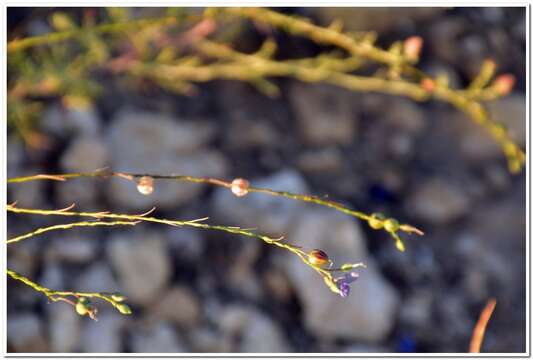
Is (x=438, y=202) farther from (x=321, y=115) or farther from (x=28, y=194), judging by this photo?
(x=28, y=194)

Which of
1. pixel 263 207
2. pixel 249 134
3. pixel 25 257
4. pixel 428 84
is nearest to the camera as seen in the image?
pixel 428 84

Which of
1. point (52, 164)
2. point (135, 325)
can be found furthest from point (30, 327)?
point (52, 164)

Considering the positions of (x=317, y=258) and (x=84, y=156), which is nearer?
(x=317, y=258)

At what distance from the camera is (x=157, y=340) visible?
234 centimetres

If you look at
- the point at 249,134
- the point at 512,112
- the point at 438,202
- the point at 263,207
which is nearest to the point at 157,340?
the point at 263,207

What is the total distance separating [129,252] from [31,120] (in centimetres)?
54

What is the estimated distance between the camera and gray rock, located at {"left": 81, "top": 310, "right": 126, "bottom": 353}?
2.30 m

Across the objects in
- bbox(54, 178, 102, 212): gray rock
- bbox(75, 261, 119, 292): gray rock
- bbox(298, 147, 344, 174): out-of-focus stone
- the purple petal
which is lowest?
the purple petal

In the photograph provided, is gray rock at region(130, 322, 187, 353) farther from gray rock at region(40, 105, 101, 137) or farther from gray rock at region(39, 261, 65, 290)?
gray rock at region(40, 105, 101, 137)

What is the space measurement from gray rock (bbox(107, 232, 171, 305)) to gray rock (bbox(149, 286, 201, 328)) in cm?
3

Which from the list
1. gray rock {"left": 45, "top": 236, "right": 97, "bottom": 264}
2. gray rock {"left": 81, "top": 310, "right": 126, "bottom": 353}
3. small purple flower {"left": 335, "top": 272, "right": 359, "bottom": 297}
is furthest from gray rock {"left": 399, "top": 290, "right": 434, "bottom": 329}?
small purple flower {"left": 335, "top": 272, "right": 359, "bottom": 297}

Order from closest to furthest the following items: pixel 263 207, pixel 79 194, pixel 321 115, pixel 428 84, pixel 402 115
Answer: pixel 428 84 → pixel 79 194 → pixel 263 207 → pixel 321 115 → pixel 402 115

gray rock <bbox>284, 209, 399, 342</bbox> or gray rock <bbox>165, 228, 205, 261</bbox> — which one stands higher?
gray rock <bbox>165, 228, 205, 261</bbox>

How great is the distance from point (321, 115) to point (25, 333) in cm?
142
